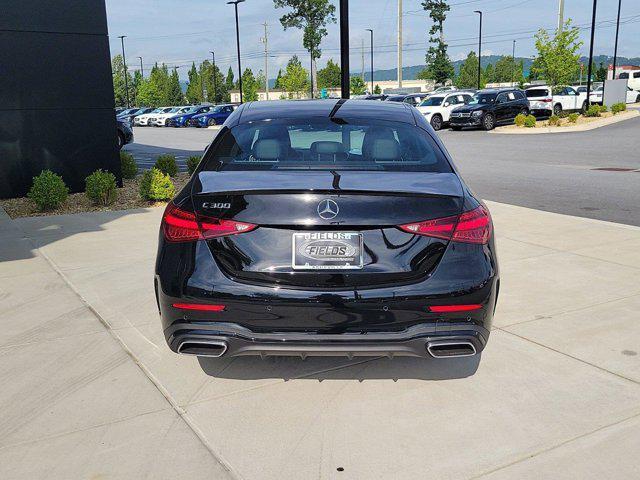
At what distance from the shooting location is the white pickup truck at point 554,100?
35062mm

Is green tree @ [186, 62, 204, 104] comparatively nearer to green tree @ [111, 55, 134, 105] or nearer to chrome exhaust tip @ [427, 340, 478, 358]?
green tree @ [111, 55, 134, 105]

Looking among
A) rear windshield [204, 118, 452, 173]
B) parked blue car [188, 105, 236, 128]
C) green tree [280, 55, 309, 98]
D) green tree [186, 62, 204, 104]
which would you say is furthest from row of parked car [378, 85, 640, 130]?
green tree [186, 62, 204, 104]

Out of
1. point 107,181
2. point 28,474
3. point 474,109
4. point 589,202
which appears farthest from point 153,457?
point 474,109

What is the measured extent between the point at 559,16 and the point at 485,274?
47184mm

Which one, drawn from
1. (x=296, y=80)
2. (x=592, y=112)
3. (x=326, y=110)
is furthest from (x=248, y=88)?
(x=326, y=110)

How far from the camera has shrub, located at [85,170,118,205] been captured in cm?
1059

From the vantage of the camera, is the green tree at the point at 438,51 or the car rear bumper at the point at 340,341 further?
the green tree at the point at 438,51

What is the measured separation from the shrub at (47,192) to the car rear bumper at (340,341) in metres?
7.65

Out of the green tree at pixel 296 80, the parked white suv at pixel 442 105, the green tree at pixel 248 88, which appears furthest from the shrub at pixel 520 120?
the green tree at pixel 296 80

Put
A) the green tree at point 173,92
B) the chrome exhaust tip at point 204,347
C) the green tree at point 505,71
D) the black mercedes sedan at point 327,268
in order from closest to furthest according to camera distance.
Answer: the black mercedes sedan at point 327,268
the chrome exhaust tip at point 204,347
the green tree at point 173,92
the green tree at point 505,71

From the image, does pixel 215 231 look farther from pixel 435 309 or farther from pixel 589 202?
pixel 589 202

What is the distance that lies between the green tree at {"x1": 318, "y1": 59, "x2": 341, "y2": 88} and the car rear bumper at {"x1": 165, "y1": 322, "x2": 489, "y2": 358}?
346 ft

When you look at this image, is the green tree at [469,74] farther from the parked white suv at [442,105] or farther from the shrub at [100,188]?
the shrub at [100,188]

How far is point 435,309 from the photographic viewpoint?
3.33 metres
